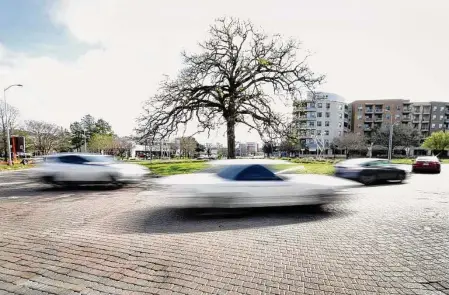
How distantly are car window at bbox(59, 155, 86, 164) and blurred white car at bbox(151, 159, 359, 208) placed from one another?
599 cm

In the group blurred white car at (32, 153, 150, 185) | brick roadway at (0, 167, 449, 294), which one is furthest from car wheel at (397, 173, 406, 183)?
blurred white car at (32, 153, 150, 185)

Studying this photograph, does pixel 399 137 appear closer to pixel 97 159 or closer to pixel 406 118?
pixel 406 118

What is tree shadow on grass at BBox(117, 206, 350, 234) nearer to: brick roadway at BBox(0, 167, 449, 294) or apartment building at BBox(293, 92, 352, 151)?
brick roadway at BBox(0, 167, 449, 294)

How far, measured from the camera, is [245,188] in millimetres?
6094

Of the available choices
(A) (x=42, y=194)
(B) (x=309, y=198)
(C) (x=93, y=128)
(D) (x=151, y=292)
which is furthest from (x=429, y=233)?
(C) (x=93, y=128)

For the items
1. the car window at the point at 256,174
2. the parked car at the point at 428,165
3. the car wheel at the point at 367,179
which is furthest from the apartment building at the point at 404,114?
the car window at the point at 256,174

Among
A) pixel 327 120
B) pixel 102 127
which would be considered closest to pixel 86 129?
pixel 102 127

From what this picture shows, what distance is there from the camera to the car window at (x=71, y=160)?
10578mm

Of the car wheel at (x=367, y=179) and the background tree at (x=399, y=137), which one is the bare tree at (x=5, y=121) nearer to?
the car wheel at (x=367, y=179)

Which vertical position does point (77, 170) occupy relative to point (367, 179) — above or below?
above

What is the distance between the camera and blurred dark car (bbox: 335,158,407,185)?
12.2 m

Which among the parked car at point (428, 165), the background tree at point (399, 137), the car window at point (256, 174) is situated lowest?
the parked car at point (428, 165)

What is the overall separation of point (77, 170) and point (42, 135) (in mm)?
59523

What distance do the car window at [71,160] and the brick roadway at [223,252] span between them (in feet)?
12.4
